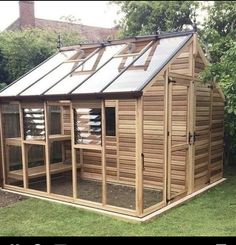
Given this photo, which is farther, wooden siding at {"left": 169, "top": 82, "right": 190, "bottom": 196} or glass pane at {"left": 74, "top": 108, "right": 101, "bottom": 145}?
wooden siding at {"left": 169, "top": 82, "right": 190, "bottom": 196}

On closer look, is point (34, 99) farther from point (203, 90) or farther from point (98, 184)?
point (203, 90)

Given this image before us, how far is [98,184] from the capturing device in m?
7.22

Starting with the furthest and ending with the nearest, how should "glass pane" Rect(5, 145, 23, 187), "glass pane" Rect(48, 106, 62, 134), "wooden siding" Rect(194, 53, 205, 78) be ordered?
1. "glass pane" Rect(48, 106, 62, 134)
2. "glass pane" Rect(5, 145, 23, 187)
3. "wooden siding" Rect(194, 53, 205, 78)

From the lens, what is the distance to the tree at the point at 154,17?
987 cm

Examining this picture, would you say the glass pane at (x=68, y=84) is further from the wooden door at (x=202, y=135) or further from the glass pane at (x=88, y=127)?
the wooden door at (x=202, y=135)

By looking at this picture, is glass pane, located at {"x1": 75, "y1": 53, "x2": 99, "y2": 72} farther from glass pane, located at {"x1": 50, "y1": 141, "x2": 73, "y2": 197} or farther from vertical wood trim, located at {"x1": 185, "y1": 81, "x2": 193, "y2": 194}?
glass pane, located at {"x1": 50, "y1": 141, "x2": 73, "y2": 197}

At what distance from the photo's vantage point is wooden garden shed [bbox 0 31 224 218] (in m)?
5.31

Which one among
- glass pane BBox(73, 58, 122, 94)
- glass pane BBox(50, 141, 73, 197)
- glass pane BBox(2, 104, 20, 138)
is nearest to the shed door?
glass pane BBox(73, 58, 122, 94)

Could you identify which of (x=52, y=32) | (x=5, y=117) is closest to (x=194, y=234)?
(x=5, y=117)

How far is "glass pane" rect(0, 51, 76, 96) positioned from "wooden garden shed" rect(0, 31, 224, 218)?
35 mm

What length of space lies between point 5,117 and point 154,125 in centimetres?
301

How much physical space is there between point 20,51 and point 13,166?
395cm
